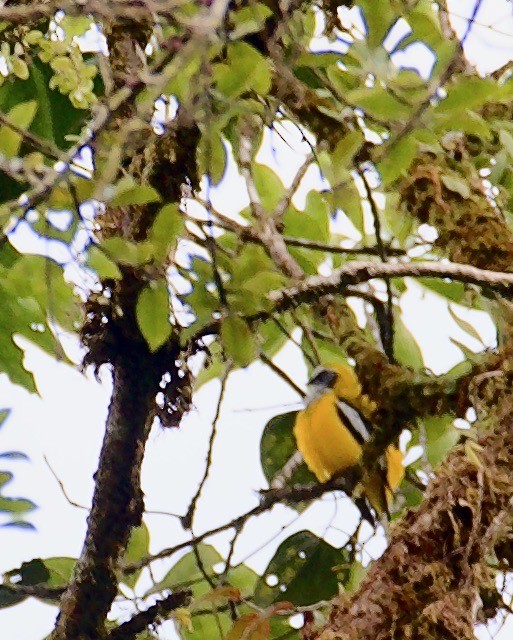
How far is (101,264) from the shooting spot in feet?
3.00

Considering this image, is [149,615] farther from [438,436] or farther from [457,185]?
[457,185]

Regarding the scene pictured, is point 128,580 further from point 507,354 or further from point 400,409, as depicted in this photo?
point 507,354

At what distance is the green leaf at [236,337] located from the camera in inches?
40.0

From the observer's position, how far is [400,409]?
1.22m

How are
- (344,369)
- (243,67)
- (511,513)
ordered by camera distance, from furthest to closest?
(344,369) < (511,513) < (243,67)

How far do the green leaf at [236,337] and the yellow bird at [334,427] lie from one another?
0.59 metres

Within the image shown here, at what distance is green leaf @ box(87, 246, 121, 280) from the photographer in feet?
2.99

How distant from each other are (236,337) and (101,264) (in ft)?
0.58

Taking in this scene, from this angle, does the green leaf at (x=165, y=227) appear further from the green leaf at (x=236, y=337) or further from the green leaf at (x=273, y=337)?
the green leaf at (x=273, y=337)

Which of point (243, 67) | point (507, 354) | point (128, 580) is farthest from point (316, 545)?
point (243, 67)

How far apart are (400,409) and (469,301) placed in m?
0.23

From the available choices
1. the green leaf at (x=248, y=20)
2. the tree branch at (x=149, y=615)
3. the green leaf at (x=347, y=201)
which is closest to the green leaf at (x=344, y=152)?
the green leaf at (x=347, y=201)

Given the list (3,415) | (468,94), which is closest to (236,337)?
(468,94)

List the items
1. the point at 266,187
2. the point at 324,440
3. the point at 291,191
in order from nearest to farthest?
1. the point at 291,191
2. the point at 266,187
3. the point at 324,440
